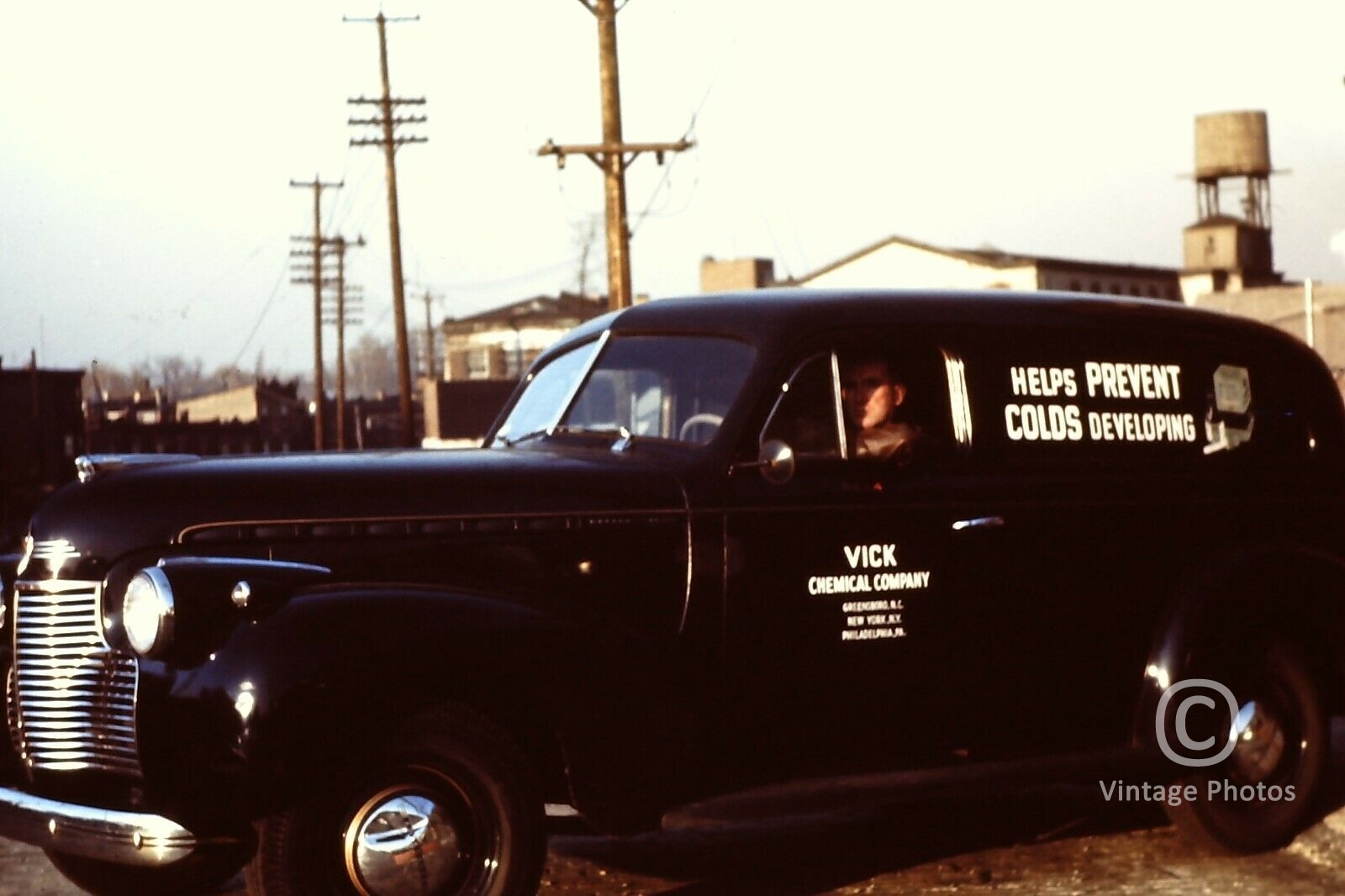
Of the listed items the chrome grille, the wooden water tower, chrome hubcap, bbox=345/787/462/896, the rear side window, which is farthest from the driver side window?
the wooden water tower

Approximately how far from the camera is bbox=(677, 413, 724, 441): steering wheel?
6.21m

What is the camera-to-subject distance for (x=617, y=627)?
5832 mm

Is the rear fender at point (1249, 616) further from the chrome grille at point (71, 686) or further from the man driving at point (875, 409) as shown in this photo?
the chrome grille at point (71, 686)

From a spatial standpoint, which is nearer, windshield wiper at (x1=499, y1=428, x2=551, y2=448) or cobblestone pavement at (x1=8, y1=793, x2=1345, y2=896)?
windshield wiper at (x1=499, y1=428, x2=551, y2=448)

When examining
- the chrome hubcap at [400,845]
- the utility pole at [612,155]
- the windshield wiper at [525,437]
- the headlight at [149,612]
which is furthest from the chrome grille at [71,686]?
the utility pole at [612,155]

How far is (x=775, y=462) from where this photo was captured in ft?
19.7

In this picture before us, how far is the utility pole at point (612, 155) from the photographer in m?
24.8

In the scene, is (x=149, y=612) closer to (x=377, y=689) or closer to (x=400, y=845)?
(x=377, y=689)

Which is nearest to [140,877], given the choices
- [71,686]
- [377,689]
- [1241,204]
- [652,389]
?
[71,686]

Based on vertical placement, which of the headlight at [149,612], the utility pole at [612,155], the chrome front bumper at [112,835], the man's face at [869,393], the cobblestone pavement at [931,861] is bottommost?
the cobblestone pavement at [931,861]

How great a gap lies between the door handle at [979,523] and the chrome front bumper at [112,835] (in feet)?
8.56

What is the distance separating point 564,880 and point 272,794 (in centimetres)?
204

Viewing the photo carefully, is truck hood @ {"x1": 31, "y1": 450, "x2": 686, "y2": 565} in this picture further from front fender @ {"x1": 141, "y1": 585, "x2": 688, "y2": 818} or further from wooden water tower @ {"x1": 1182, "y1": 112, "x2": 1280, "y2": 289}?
wooden water tower @ {"x1": 1182, "y1": 112, "x2": 1280, "y2": 289}

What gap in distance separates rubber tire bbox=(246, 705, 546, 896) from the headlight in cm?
58
